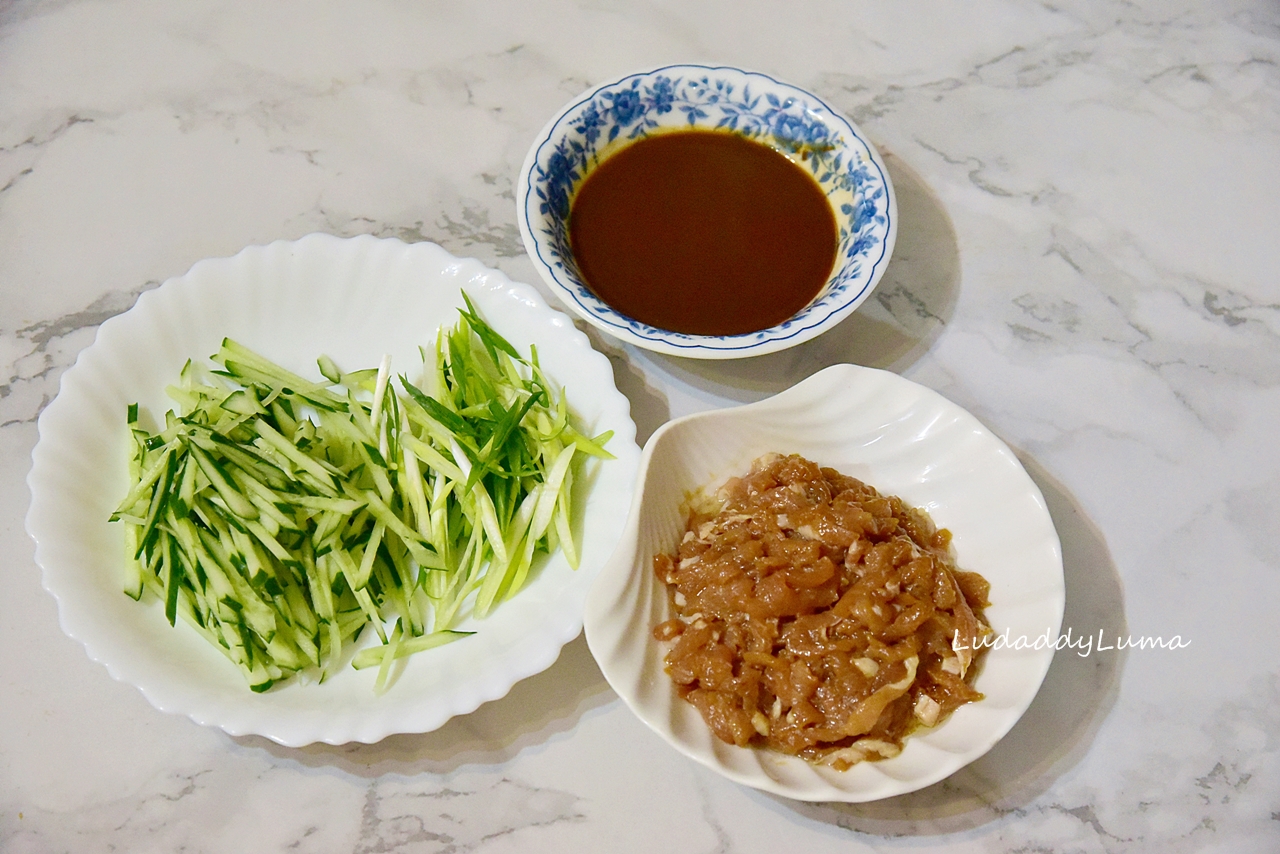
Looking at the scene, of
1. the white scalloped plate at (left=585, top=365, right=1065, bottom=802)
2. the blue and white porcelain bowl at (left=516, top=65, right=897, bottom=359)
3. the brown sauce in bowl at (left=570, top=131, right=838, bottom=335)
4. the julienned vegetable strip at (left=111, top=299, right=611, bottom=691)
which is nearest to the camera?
the white scalloped plate at (left=585, top=365, right=1065, bottom=802)

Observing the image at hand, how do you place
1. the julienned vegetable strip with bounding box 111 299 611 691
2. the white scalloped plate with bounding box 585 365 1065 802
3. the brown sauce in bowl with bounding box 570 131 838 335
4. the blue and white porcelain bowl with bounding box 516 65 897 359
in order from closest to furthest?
the white scalloped plate with bounding box 585 365 1065 802, the julienned vegetable strip with bounding box 111 299 611 691, the blue and white porcelain bowl with bounding box 516 65 897 359, the brown sauce in bowl with bounding box 570 131 838 335

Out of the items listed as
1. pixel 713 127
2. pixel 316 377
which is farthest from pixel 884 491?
pixel 316 377

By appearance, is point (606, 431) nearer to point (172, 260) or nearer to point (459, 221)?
point (459, 221)

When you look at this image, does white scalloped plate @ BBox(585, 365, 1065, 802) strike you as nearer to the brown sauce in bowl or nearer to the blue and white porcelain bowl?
the blue and white porcelain bowl

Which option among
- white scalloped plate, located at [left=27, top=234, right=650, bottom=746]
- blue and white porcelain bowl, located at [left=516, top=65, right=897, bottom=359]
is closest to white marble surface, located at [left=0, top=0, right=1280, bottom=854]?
white scalloped plate, located at [left=27, top=234, right=650, bottom=746]

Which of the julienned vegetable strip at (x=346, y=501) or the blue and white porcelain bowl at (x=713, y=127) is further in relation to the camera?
the blue and white porcelain bowl at (x=713, y=127)

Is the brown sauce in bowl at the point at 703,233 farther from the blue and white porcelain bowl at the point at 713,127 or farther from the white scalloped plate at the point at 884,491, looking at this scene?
the white scalloped plate at the point at 884,491

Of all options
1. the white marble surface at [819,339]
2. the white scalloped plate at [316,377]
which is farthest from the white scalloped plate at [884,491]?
the white marble surface at [819,339]
